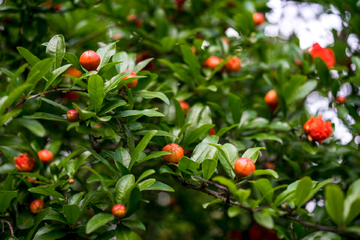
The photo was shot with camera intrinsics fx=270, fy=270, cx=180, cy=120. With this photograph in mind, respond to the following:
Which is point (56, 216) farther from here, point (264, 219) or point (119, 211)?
point (264, 219)

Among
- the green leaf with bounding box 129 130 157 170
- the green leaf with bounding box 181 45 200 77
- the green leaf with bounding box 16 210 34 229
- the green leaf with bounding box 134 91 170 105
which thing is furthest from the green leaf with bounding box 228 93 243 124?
the green leaf with bounding box 16 210 34 229

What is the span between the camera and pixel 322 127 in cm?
119

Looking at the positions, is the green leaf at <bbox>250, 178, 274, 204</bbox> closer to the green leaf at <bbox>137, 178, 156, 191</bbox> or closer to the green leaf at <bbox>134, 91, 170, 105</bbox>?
the green leaf at <bbox>137, 178, 156, 191</bbox>

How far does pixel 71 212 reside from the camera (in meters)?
0.85

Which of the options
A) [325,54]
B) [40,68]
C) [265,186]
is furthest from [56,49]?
[325,54]

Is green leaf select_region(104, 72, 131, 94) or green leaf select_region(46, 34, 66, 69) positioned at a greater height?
green leaf select_region(46, 34, 66, 69)

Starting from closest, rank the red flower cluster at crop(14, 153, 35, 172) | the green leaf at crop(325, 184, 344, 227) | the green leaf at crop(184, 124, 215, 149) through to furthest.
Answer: the green leaf at crop(325, 184, 344, 227) → the green leaf at crop(184, 124, 215, 149) → the red flower cluster at crop(14, 153, 35, 172)

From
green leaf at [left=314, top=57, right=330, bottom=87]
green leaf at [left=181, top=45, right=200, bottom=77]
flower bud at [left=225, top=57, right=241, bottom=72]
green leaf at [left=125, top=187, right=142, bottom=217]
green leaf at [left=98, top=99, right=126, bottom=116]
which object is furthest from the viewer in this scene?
flower bud at [left=225, top=57, right=241, bottom=72]

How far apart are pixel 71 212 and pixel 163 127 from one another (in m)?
0.44

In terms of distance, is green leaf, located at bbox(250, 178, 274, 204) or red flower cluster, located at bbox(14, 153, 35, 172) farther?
red flower cluster, located at bbox(14, 153, 35, 172)

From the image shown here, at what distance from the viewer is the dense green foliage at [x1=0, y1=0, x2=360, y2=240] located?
0.84 m

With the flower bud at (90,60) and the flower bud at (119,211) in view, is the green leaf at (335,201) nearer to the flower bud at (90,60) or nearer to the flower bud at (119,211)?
the flower bud at (119,211)

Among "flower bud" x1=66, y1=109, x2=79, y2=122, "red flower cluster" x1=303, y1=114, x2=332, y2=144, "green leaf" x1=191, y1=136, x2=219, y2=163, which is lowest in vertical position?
"red flower cluster" x1=303, y1=114, x2=332, y2=144

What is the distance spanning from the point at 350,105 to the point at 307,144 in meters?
0.45
